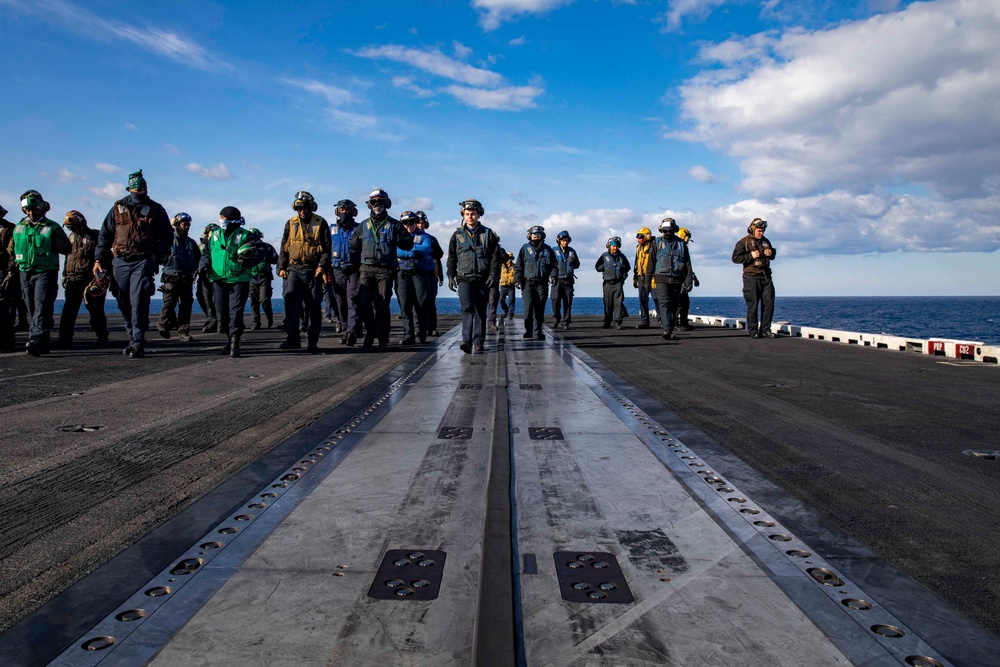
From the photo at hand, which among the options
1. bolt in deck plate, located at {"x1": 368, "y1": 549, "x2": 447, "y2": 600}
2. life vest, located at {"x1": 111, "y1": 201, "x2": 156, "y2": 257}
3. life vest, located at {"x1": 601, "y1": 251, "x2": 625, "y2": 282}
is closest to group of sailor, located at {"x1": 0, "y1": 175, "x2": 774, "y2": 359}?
life vest, located at {"x1": 111, "y1": 201, "x2": 156, "y2": 257}

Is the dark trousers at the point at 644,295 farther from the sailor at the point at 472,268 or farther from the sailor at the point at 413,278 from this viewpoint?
the sailor at the point at 472,268

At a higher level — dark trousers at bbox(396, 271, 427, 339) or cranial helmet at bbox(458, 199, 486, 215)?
cranial helmet at bbox(458, 199, 486, 215)

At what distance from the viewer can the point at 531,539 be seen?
2818 millimetres

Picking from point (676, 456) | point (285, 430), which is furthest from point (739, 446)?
point (285, 430)

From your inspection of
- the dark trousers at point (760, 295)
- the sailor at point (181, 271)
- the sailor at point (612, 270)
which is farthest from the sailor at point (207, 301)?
the dark trousers at point (760, 295)

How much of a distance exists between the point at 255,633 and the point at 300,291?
1008 cm

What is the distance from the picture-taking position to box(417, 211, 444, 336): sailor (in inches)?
541

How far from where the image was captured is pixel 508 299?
1048 inches

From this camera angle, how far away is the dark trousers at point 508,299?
23672 mm

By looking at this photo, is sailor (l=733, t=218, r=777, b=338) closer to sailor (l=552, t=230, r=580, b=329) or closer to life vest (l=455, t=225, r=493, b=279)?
sailor (l=552, t=230, r=580, b=329)

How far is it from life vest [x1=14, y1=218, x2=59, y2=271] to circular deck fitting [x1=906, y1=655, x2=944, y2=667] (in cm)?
1165

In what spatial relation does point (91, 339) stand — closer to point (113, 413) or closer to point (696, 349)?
point (113, 413)

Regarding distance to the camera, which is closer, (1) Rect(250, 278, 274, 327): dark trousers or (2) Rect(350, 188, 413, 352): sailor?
(2) Rect(350, 188, 413, 352): sailor

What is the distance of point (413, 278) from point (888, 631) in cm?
1138
